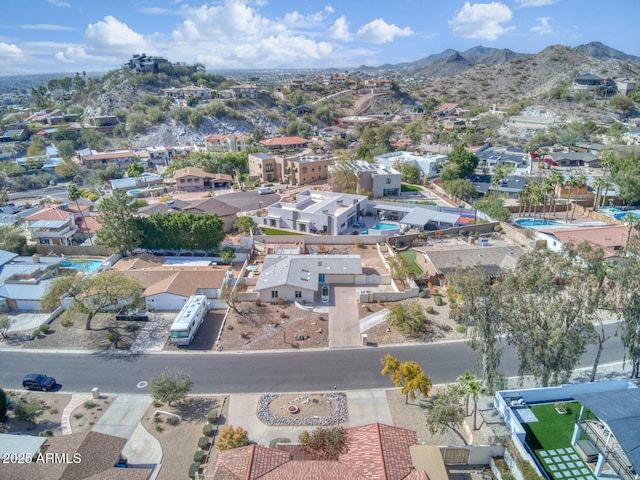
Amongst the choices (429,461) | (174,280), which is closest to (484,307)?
(429,461)

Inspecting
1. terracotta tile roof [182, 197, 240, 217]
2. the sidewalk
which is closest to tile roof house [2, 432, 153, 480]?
the sidewalk

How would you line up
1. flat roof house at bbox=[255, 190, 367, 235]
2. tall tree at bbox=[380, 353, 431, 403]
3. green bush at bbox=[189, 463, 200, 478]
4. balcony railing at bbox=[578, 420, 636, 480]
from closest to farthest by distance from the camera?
balcony railing at bbox=[578, 420, 636, 480], green bush at bbox=[189, 463, 200, 478], tall tree at bbox=[380, 353, 431, 403], flat roof house at bbox=[255, 190, 367, 235]

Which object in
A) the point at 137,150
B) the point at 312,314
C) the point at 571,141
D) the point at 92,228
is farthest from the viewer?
the point at 137,150

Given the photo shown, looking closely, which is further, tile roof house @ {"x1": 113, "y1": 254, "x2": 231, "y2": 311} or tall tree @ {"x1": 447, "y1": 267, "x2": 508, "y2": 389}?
tile roof house @ {"x1": 113, "y1": 254, "x2": 231, "y2": 311}

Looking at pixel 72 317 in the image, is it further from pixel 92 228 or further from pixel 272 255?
pixel 92 228

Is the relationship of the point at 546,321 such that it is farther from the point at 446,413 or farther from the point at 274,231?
the point at 274,231

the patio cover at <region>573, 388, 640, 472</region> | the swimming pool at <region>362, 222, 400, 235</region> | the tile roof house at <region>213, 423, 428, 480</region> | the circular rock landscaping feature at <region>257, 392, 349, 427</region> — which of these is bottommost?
the circular rock landscaping feature at <region>257, 392, 349, 427</region>

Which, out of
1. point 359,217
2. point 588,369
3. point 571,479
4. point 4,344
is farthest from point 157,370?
point 359,217

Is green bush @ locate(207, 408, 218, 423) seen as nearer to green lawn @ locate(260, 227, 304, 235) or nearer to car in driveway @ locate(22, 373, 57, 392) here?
car in driveway @ locate(22, 373, 57, 392)
